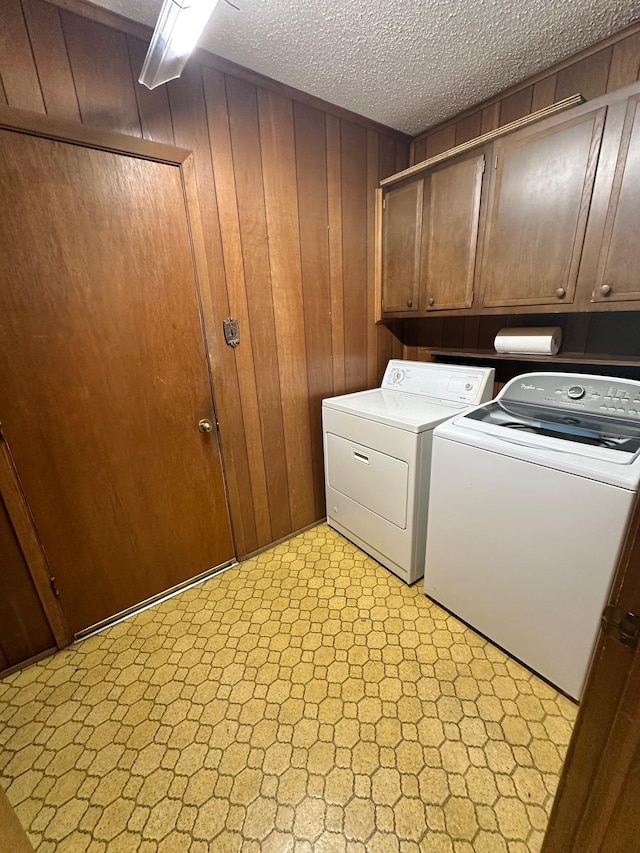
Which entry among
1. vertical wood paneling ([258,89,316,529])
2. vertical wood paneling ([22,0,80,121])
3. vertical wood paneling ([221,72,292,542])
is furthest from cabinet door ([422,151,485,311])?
vertical wood paneling ([22,0,80,121])

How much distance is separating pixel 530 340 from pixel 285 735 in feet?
6.48

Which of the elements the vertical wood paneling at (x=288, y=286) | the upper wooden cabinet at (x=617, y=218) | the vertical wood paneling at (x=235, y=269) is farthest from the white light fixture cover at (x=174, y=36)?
the upper wooden cabinet at (x=617, y=218)

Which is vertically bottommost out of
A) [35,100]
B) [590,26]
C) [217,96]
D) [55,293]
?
[55,293]

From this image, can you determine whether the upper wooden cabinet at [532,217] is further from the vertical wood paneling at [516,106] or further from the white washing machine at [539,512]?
the white washing machine at [539,512]

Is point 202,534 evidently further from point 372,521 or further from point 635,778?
point 635,778

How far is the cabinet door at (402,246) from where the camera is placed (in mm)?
1978

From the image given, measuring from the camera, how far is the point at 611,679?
0.56 metres

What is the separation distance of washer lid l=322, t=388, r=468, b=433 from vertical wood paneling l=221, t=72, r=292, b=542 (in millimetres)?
367

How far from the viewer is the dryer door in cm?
174

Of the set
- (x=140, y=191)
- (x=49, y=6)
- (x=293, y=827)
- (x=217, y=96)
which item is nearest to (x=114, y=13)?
(x=49, y=6)

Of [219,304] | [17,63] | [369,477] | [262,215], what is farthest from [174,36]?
[369,477]

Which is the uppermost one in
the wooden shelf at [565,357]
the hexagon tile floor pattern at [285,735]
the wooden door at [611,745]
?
the wooden shelf at [565,357]

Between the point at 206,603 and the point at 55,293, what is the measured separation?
1.58 m

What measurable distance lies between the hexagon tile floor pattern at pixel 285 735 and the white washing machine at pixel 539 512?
0.63 feet
